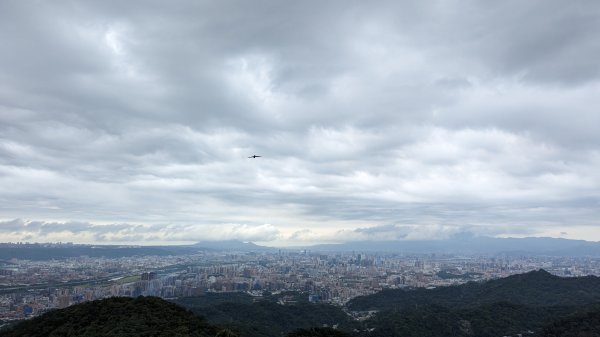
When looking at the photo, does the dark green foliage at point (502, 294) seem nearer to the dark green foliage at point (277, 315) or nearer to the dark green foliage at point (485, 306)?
the dark green foliage at point (485, 306)

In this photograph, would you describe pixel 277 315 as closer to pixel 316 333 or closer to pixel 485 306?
pixel 485 306

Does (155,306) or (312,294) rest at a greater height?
(155,306)

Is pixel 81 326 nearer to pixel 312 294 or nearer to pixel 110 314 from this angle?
pixel 110 314

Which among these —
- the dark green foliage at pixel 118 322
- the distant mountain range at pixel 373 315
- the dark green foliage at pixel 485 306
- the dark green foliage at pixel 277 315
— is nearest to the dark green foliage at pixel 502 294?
the dark green foliage at pixel 485 306

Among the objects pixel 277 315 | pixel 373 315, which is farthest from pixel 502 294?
pixel 277 315

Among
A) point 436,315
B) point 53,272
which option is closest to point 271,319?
point 436,315
